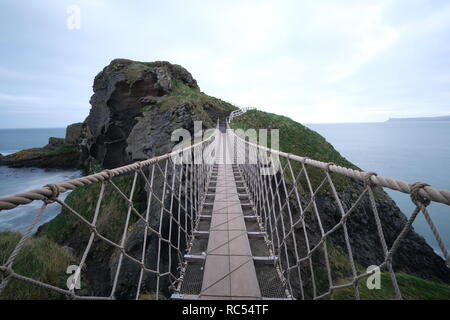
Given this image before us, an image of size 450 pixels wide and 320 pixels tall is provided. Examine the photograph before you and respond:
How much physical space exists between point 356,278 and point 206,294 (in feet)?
3.94

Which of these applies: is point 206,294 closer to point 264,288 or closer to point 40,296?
point 264,288

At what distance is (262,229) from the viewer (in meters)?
2.78

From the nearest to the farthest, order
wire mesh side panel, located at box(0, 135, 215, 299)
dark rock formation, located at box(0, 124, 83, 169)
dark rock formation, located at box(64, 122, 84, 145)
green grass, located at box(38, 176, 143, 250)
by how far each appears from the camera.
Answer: wire mesh side panel, located at box(0, 135, 215, 299), green grass, located at box(38, 176, 143, 250), dark rock formation, located at box(0, 124, 83, 169), dark rock formation, located at box(64, 122, 84, 145)

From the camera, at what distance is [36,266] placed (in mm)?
2201

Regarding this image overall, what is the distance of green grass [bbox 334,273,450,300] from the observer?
230 centimetres

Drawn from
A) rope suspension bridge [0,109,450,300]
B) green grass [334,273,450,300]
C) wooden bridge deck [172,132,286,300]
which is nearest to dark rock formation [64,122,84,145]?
rope suspension bridge [0,109,450,300]

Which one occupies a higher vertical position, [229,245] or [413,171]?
[229,245]

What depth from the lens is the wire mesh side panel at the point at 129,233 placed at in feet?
4.17

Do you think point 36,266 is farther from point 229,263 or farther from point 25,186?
point 25,186

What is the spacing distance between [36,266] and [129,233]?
5763mm

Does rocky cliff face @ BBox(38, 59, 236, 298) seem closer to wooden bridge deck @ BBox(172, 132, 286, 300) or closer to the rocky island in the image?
the rocky island

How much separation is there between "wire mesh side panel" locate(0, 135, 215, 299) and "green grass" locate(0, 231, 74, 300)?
14mm

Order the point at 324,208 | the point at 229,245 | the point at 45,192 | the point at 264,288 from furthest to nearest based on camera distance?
Answer: the point at 324,208 < the point at 229,245 < the point at 264,288 < the point at 45,192
